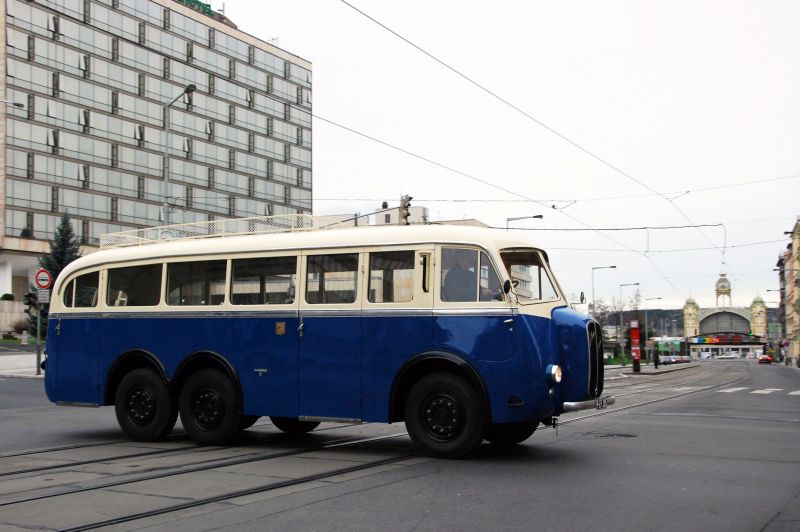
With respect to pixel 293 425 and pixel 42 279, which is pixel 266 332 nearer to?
pixel 293 425

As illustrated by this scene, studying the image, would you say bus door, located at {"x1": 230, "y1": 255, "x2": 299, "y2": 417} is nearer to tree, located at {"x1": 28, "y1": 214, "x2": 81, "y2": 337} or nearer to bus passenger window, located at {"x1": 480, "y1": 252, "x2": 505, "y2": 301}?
bus passenger window, located at {"x1": 480, "y1": 252, "x2": 505, "y2": 301}

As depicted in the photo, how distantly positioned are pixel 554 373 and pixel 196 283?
→ 5.20 meters

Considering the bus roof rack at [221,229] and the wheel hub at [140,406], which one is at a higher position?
the bus roof rack at [221,229]

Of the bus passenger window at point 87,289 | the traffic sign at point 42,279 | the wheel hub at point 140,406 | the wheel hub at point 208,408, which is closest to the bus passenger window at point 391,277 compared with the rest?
the wheel hub at point 208,408

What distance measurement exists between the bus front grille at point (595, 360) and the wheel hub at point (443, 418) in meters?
1.69

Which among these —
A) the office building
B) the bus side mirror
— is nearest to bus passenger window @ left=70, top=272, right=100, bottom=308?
the bus side mirror

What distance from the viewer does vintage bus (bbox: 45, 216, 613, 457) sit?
9492 millimetres

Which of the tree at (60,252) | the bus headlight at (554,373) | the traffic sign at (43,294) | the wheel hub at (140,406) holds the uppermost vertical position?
the tree at (60,252)

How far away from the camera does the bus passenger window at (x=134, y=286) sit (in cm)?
1207

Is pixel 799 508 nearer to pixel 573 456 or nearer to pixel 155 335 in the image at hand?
pixel 573 456

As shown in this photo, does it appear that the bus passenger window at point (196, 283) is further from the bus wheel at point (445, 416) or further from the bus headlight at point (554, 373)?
the bus headlight at point (554, 373)

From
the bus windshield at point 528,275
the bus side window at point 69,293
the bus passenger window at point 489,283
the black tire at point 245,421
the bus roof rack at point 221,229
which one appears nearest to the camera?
the bus passenger window at point 489,283

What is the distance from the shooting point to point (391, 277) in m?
10.2

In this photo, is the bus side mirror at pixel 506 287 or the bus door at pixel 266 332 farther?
the bus door at pixel 266 332
